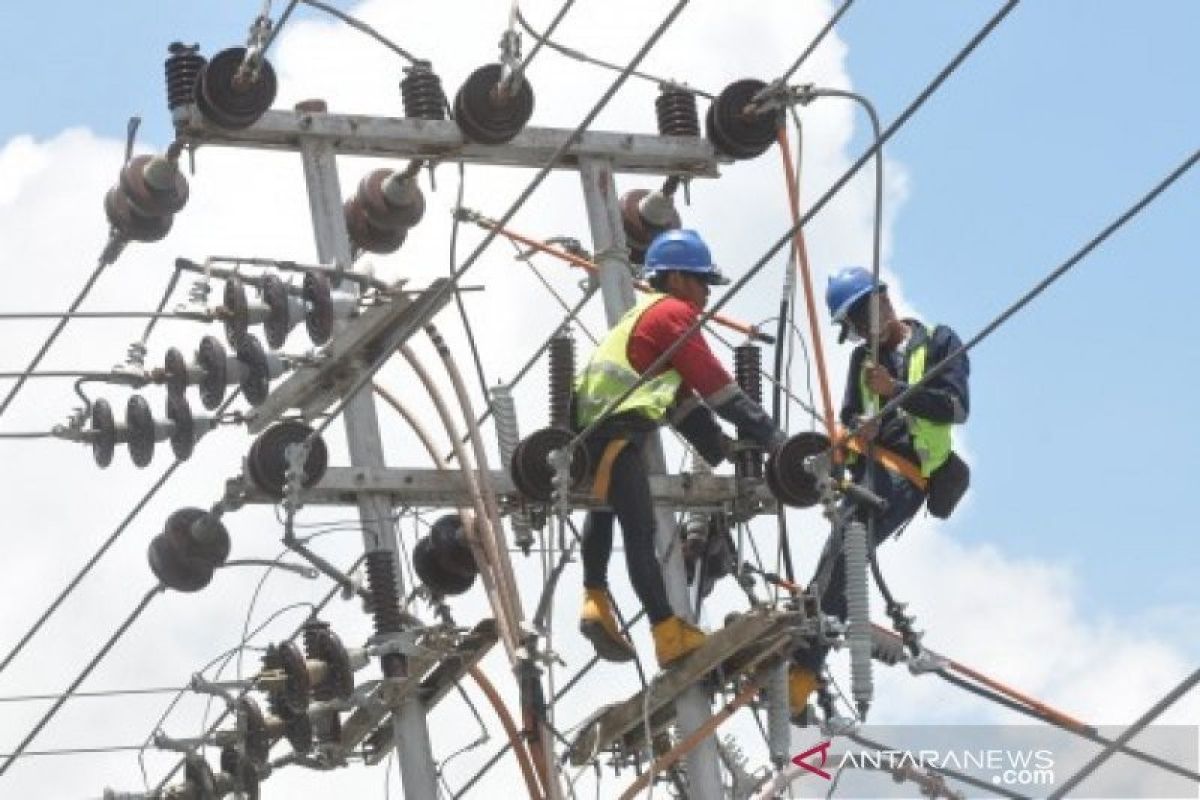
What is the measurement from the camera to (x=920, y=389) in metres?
19.9

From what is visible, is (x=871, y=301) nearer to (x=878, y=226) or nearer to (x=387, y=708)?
(x=878, y=226)

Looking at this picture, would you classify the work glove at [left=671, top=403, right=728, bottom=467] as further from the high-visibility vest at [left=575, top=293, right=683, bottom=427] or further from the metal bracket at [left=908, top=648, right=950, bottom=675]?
the metal bracket at [left=908, top=648, right=950, bottom=675]

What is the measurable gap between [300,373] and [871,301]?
254 centimetres

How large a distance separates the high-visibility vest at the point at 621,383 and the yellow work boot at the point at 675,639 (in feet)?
2.72

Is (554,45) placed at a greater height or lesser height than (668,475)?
greater

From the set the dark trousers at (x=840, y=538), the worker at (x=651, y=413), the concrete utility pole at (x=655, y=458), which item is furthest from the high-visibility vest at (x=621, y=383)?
the dark trousers at (x=840, y=538)

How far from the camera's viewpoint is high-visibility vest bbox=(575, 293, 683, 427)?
20.1 meters

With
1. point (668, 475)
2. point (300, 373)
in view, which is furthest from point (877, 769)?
point (300, 373)

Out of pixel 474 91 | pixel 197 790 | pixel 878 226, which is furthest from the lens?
pixel 197 790

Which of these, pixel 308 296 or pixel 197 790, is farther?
pixel 197 790

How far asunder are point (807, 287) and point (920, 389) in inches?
27.9

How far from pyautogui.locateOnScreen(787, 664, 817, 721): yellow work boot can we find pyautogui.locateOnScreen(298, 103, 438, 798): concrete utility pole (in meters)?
1.57

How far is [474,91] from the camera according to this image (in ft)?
67.2

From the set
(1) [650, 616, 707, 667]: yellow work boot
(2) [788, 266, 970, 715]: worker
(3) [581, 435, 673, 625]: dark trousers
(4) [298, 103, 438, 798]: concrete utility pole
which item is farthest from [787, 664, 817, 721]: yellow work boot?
(4) [298, 103, 438, 798]: concrete utility pole
